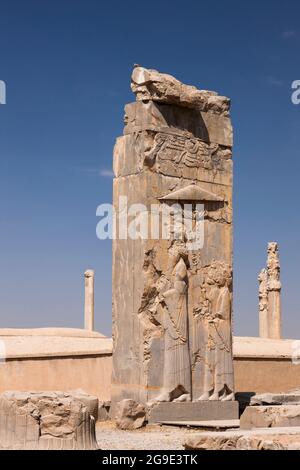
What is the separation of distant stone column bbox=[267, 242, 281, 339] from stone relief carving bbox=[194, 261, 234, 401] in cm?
1251

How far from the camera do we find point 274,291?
25922mm

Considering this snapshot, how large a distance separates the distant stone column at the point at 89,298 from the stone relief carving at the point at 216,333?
13236 mm

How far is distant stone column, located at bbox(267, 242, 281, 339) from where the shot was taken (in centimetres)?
2594

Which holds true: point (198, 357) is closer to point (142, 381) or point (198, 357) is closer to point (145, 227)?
point (142, 381)

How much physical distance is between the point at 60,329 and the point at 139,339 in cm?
1339

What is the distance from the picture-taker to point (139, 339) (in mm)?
12500

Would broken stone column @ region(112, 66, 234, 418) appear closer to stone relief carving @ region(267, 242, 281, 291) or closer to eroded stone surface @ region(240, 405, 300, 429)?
eroded stone surface @ region(240, 405, 300, 429)

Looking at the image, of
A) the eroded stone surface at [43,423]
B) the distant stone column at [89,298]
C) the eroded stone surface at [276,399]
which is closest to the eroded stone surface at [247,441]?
the eroded stone surface at [43,423]

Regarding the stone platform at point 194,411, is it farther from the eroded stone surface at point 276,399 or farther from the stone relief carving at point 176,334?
the eroded stone surface at point 276,399

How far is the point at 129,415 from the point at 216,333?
2.30 meters

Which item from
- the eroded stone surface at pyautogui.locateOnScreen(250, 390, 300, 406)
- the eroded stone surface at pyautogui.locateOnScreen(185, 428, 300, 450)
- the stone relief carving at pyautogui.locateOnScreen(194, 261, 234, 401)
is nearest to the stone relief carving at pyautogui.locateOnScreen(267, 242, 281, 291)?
the eroded stone surface at pyautogui.locateOnScreen(250, 390, 300, 406)

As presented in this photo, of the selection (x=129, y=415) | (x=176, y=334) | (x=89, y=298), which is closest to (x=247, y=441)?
(x=129, y=415)

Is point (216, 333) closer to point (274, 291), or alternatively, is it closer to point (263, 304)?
point (274, 291)

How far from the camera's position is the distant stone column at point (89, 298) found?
26.5 meters
